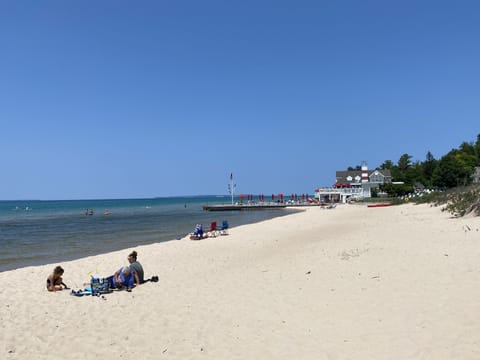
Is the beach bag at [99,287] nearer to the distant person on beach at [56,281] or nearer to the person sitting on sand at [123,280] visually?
the person sitting on sand at [123,280]

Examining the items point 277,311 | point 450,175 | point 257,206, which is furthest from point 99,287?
point 257,206

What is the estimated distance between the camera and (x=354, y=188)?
83.3 meters

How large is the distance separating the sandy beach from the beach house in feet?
218

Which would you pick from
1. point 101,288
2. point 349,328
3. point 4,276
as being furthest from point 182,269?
point 349,328

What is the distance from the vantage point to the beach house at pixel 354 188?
79.7 m

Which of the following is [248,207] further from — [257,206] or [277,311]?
[277,311]

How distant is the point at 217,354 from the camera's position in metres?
5.77

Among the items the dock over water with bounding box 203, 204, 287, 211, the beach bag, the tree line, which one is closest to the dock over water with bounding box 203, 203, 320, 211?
the dock over water with bounding box 203, 204, 287, 211

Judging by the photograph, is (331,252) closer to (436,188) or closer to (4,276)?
(4,276)

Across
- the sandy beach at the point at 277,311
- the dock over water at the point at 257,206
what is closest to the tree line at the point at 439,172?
the dock over water at the point at 257,206

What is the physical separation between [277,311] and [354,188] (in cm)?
7919

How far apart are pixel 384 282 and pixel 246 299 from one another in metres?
3.07

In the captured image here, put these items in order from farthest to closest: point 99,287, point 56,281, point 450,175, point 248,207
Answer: point 248,207 < point 450,175 < point 56,281 < point 99,287

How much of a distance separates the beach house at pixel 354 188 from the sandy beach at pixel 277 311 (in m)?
66.6
